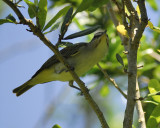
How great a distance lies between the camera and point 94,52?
3.60 meters


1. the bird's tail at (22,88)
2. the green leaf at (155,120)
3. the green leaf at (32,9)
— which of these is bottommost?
the green leaf at (155,120)

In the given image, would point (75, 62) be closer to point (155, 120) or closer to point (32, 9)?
point (155, 120)

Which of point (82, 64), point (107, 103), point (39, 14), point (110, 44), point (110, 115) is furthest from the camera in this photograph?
point (107, 103)

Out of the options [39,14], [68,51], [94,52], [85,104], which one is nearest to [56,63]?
[68,51]

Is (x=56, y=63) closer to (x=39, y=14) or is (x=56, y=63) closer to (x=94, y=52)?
(x=94, y=52)

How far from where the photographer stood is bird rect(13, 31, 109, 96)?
3543 millimetres

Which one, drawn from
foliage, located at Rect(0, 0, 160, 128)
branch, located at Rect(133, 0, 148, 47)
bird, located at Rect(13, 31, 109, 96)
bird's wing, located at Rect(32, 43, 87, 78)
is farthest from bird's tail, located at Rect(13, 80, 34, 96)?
branch, located at Rect(133, 0, 148, 47)

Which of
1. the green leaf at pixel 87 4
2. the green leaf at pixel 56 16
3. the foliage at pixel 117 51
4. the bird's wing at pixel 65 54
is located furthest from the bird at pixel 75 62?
the green leaf at pixel 87 4

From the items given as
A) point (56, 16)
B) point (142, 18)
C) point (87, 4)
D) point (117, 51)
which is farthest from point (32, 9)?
point (117, 51)

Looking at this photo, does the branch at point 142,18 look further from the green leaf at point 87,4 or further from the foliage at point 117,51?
the green leaf at point 87,4

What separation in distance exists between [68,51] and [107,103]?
1.35 m

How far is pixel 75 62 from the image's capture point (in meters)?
3.64

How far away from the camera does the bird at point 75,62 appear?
3543mm

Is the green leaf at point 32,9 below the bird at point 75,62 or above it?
below
